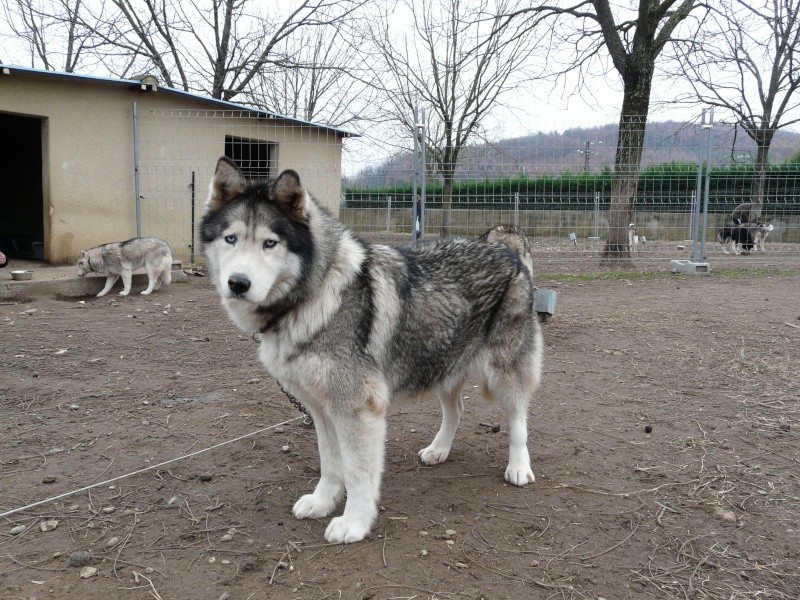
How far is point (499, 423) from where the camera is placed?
15.3ft

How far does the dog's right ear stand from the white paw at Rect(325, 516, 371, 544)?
1714 mm

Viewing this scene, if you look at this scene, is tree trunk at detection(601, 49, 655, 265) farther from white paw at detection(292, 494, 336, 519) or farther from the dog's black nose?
the dog's black nose

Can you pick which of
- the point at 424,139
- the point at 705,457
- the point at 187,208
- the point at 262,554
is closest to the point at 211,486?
the point at 262,554

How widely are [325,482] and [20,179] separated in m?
17.1

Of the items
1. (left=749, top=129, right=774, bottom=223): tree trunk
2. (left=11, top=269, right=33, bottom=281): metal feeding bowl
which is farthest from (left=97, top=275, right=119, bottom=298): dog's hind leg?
(left=749, top=129, right=774, bottom=223): tree trunk

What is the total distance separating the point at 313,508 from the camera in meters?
3.27

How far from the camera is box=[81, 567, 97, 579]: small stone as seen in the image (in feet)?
8.93

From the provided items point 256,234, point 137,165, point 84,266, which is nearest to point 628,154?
point 137,165

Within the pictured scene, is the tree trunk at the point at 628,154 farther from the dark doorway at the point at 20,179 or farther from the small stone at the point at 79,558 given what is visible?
the dark doorway at the point at 20,179

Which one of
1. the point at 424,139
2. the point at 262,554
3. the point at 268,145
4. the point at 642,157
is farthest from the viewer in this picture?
the point at 268,145

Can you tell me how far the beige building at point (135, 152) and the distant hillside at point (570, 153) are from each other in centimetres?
172

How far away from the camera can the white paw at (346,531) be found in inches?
118

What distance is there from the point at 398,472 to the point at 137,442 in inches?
73.2

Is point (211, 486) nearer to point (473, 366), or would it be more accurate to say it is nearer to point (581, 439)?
point (473, 366)
